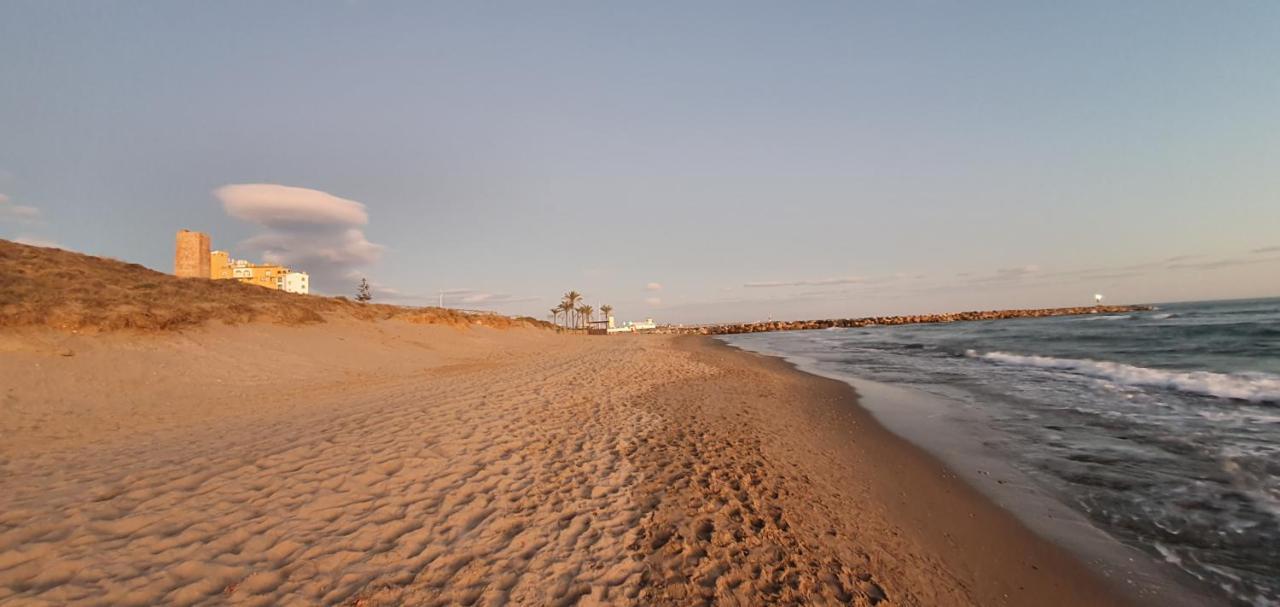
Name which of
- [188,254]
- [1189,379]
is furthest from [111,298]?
[1189,379]

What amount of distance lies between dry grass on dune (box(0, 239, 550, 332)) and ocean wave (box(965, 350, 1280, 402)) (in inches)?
1251

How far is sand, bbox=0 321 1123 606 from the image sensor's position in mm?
3852

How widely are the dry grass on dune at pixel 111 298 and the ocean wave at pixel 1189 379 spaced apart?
31.8m

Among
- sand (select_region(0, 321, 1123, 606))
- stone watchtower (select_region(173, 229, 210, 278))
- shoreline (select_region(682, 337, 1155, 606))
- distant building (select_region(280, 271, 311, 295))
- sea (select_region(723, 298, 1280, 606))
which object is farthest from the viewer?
distant building (select_region(280, 271, 311, 295))

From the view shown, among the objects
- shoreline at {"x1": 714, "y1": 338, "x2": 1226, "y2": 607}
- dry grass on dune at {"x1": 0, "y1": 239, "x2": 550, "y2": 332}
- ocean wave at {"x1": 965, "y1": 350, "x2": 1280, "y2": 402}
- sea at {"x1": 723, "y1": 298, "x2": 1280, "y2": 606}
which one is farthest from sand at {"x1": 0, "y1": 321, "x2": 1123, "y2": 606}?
ocean wave at {"x1": 965, "y1": 350, "x2": 1280, "y2": 402}

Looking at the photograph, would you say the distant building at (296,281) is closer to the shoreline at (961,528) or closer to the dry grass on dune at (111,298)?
the dry grass on dune at (111,298)

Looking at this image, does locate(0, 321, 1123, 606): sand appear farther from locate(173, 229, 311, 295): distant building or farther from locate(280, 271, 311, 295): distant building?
locate(280, 271, 311, 295): distant building

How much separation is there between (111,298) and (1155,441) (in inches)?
1088

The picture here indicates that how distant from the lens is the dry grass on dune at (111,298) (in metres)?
12.7

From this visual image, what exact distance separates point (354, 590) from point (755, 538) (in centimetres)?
366

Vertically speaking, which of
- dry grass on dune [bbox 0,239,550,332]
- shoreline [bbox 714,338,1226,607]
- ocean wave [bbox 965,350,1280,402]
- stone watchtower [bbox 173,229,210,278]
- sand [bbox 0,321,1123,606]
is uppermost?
stone watchtower [bbox 173,229,210,278]

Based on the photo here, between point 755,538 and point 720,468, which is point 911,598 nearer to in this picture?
point 755,538

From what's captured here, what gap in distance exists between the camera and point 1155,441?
343 inches

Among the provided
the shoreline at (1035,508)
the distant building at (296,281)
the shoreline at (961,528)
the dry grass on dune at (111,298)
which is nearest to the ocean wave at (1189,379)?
the shoreline at (1035,508)
